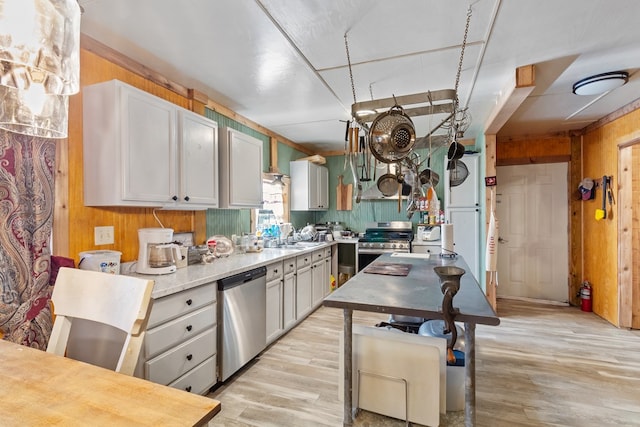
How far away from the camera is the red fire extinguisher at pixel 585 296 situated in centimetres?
409

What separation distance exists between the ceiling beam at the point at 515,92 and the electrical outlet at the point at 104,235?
3.31 m

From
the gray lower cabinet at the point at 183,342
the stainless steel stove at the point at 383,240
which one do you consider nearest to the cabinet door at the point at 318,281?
the stainless steel stove at the point at 383,240

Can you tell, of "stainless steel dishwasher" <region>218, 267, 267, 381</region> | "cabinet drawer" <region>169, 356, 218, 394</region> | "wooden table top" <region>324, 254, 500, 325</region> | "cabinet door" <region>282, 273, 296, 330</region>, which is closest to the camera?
"wooden table top" <region>324, 254, 500, 325</region>

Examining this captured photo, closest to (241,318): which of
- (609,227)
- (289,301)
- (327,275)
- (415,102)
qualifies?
(289,301)

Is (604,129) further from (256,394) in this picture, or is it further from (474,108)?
(256,394)

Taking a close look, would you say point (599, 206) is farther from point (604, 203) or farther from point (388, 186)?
point (388, 186)

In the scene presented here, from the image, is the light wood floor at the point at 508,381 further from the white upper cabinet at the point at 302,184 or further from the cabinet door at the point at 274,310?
the white upper cabinet at the point at 302,184

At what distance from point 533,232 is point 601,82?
8.60 feet

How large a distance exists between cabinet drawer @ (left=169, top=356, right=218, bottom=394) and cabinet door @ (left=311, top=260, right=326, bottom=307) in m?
1.88

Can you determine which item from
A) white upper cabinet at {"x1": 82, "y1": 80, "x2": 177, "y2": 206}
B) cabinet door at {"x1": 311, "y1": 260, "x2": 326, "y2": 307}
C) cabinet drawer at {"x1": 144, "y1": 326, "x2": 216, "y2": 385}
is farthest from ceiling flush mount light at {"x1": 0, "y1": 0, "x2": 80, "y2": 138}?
cabinet door at {"x1": 311, "y1": 260, "x2": 326, "y2": 307}

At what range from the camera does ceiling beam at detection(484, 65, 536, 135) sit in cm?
240

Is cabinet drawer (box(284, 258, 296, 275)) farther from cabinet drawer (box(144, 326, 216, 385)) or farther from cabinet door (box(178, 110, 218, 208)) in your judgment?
cabinet drawer (box(144, 326, 216, 385))

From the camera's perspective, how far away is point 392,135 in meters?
1.83

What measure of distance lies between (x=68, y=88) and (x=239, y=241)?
2583 millimetres
